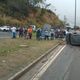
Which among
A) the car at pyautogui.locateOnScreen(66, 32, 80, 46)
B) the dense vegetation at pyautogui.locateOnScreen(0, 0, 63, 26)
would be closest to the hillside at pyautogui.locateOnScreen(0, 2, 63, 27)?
the dense vegetation at pyautogui.locateOnScreen(0, 0, 63, 26)

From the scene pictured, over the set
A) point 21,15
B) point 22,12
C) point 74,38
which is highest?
point 22,12

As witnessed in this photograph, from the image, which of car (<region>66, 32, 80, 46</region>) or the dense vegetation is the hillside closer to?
the dense vegetation

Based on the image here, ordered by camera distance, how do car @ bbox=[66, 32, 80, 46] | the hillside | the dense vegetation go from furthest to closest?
the dense vegetation
the hillside
car @ bbox=[66, 32, 80, 46]

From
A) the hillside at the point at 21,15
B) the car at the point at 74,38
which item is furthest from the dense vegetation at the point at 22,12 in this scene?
the car at the point at 74,38

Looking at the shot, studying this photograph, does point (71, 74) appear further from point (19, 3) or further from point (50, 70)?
point (19, 3)

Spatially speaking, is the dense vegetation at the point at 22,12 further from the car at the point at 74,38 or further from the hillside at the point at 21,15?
the car at the point at 74,38

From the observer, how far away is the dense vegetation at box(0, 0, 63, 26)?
369 feet

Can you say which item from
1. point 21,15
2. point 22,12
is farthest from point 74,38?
point 22,12

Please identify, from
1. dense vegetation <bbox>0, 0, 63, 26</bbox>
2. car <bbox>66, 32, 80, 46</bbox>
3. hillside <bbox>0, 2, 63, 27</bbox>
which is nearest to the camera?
car <bbox>66, 32, 80, 46</bbox>

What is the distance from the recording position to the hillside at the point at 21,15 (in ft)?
→ 362

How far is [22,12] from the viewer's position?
124 meters

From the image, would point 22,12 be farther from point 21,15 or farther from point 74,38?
point 74,38

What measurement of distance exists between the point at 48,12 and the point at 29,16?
21769mm

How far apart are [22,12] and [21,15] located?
1577 mm
